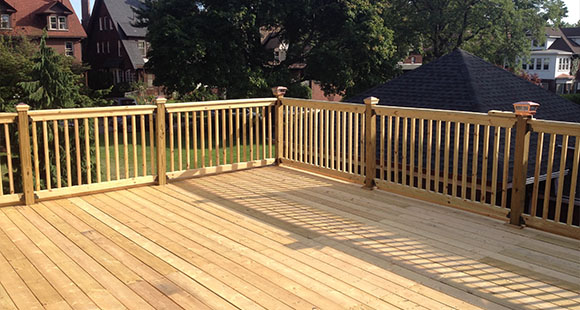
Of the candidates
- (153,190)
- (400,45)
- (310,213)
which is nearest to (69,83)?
(153,190)

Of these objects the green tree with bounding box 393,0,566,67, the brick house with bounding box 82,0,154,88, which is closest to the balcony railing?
the green tree with bounding box 393,0,566,67

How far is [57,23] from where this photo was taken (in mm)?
33406

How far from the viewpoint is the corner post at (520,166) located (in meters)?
4.61

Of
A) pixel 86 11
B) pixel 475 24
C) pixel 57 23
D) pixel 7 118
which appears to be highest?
pixel 86 11

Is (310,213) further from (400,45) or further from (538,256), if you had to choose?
(400,45)

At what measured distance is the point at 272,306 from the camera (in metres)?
3.20

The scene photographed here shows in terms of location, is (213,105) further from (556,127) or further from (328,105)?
(556,127)

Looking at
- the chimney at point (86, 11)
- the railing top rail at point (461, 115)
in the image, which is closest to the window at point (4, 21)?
the chimney at point (86, 11)

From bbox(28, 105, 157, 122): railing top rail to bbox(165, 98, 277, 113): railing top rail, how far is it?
0.87ft

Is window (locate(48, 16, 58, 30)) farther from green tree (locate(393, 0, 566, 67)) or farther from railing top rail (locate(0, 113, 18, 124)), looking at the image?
railing top rail (locate(0, 113, 18, 124))

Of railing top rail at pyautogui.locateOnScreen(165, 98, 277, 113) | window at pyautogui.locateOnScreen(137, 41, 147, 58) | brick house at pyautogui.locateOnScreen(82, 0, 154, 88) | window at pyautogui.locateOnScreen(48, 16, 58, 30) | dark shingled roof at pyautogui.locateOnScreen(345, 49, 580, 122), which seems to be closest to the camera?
railing top rail at pyautogui.locateOnScreen(165, 98, 277, 113)

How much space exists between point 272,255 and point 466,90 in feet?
21.7

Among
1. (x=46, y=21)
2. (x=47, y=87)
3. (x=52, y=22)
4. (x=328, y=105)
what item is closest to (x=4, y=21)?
(x=46, y=21)

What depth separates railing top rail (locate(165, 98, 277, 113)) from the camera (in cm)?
615
